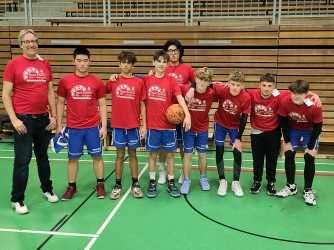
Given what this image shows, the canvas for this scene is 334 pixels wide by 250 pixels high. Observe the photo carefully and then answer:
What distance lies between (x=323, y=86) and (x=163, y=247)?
483 cm

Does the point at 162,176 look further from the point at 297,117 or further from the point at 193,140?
the point at 297,117

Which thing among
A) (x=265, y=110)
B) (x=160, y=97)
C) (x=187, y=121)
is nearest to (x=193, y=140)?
(x=187, y=121)

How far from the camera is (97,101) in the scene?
4.70m

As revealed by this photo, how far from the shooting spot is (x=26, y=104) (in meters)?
4.14

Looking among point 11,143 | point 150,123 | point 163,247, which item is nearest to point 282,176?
point 150,123

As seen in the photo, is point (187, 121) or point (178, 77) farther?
point (178, 77)

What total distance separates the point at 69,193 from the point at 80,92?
1229 millimetres

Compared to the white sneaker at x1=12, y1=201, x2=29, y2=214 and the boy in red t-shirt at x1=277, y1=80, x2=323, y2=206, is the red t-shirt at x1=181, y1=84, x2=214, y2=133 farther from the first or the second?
the white sneaker at x1=12, y1=201, x2=29, y2=214

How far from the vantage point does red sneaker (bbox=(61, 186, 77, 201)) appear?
4708mm

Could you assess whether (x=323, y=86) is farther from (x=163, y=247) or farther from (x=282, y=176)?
(x=163, y=247)

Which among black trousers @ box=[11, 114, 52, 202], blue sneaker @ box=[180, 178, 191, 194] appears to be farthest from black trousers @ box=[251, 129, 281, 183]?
black trousers @ box=[11, 114, 52, 202]

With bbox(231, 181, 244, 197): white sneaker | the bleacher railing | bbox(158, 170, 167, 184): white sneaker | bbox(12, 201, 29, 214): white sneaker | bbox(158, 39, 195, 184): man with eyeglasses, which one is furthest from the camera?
the bleacher railing

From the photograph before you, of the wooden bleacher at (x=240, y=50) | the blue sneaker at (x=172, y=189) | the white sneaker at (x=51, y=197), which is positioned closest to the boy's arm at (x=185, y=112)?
the blue sneaker at (x=172, y=189)

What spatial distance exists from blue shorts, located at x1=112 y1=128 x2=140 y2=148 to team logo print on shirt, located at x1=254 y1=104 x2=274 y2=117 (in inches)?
57.8
